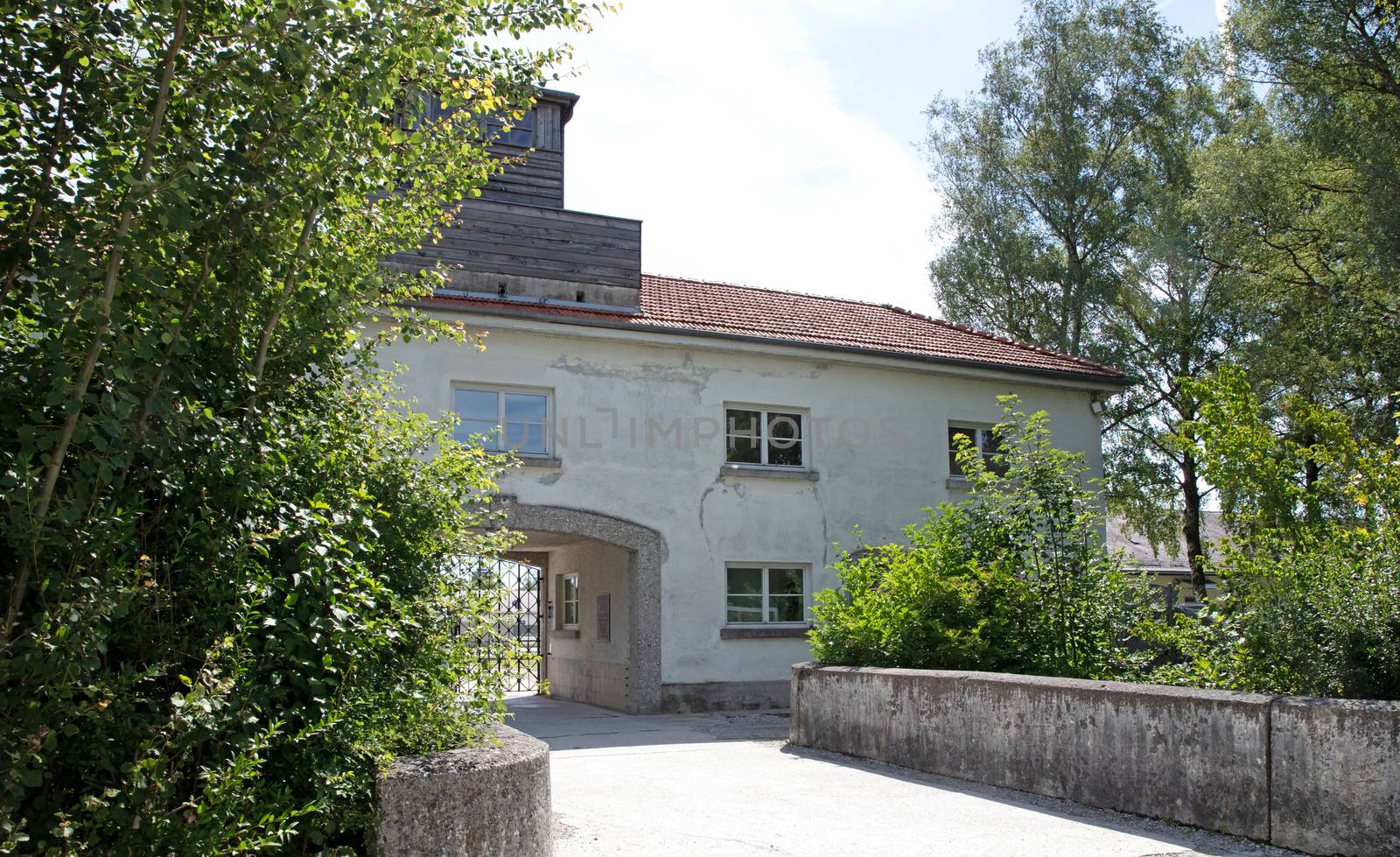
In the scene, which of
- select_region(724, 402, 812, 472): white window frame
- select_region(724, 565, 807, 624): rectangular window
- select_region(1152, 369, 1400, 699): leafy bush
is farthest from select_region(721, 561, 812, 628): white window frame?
select_region(1152, 369, 1400, 699): leafy bush

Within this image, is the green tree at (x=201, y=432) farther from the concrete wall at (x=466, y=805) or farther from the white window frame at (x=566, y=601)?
the white window frame at (x=566, y=601)

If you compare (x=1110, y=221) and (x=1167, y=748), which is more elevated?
(x=1110, y=221)

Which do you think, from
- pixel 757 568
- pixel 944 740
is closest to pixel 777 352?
pixel 757 568

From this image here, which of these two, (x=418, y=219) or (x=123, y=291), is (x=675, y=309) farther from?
(x=123, y=291)

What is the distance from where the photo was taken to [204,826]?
374cm

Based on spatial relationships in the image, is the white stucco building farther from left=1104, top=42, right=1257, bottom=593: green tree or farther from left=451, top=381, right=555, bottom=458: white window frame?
left=1104, top=42, right=1257, bottom=593: green tree

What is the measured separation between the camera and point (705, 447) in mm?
15945

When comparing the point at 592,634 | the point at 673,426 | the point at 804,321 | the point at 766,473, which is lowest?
the point at 592,634

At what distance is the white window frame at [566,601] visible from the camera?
18406 millimetres

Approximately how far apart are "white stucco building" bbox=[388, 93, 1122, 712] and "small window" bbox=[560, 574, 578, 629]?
18 cm

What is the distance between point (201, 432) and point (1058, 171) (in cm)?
2745

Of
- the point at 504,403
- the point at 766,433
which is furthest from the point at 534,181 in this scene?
the point at 766,433

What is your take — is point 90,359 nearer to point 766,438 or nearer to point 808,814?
point 808,814

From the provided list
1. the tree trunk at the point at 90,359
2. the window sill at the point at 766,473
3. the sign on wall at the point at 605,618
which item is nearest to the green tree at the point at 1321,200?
the window sill at the point at 766,473
